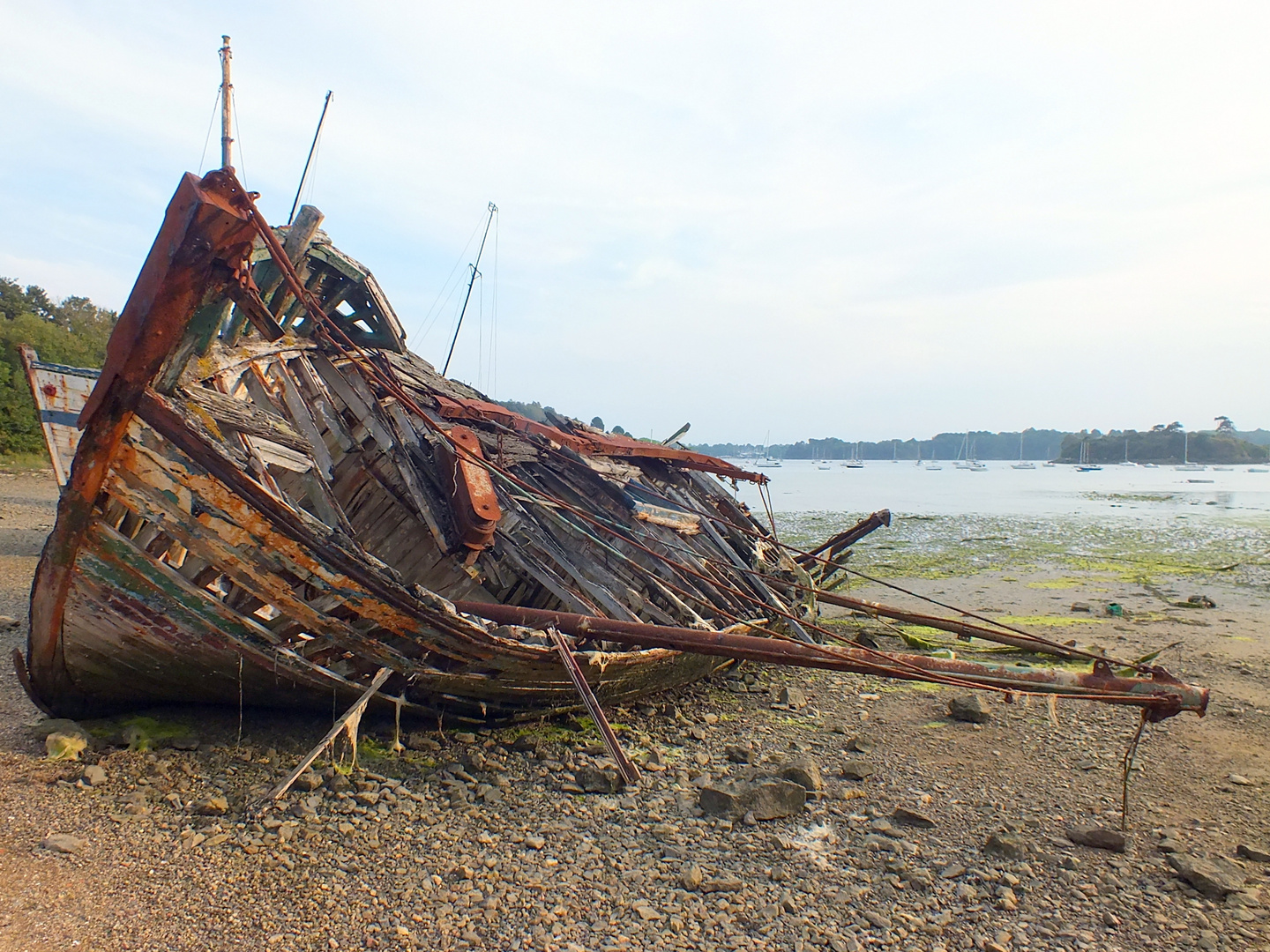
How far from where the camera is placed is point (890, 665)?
5.02m

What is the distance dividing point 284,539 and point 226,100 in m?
14.2

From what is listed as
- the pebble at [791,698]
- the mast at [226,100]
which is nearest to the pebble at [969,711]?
the pebble at [791,698]

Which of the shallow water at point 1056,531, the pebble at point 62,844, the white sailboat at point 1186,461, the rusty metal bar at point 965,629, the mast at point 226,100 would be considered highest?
the mast at point 226,100

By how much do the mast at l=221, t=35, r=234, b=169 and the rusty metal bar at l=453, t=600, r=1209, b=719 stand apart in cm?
1341

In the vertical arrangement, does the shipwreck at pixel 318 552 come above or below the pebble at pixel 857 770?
above

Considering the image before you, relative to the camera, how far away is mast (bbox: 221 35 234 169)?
14.2 meters

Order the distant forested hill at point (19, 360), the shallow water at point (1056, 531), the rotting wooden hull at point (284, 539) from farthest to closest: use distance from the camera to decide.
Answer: the distant forested hill at point (19, 360) < the shallow water at point (1056, 531) < the rotting wooden hull at point (284, 539)

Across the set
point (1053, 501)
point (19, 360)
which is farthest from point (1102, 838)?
point (1053, 501)

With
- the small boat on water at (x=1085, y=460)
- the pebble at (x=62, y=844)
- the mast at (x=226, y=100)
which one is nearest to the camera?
the pebble at (x=62, y=844)

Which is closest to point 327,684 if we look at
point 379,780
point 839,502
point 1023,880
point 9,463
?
point 379,780

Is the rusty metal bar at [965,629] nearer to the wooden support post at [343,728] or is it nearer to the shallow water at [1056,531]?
the wooden support post at [343,728]

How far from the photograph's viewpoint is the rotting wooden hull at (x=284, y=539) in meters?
3.78

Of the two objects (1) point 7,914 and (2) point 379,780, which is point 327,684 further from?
(1) point 7,914

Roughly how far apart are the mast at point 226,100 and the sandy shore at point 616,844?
11909mm
